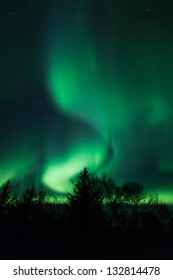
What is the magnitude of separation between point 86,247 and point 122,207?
1648 centimetres

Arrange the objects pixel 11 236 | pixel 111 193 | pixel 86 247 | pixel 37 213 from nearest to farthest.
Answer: pixel 86 247
pixel 11 236
pixel 37 213
pixel 111 193

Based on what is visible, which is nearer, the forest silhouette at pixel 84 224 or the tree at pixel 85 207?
the forest silhouette at pixel 84 224

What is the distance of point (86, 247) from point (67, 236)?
3214 millimetres

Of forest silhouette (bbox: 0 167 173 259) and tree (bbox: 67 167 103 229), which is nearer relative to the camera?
forest silhouette (bbox: 0 167 173 259)

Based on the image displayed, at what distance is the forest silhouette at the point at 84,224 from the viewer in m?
15.2

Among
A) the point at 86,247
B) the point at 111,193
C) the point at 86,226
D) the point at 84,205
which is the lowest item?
the point at 86,247

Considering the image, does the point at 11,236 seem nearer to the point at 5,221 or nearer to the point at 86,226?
the point at 5,221

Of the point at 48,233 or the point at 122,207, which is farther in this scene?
the point at 122,207

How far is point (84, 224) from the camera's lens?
2195 centimetres

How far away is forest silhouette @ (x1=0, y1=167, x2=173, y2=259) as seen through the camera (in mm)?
15205

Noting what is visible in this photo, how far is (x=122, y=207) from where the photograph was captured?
3581 cm
